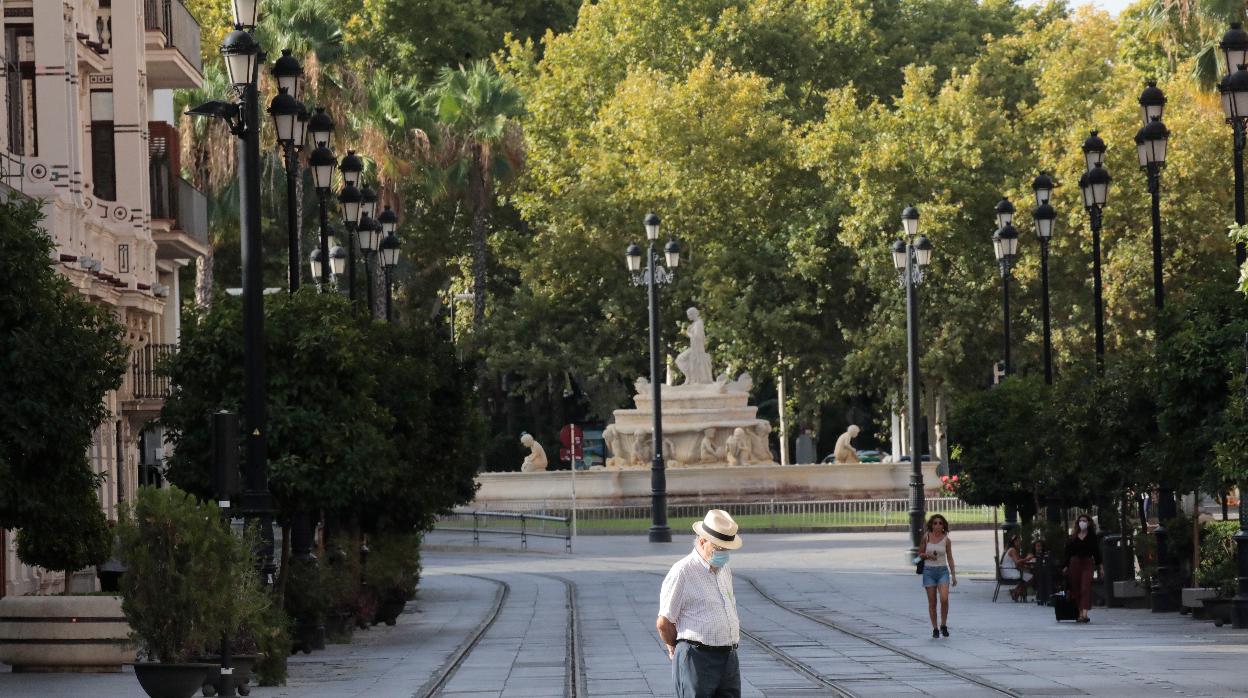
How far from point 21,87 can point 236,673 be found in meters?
15.6

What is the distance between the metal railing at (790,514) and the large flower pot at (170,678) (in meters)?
37.0

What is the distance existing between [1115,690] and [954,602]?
46.2 ft

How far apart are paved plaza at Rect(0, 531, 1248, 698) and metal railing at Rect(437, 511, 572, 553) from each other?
12227 millimetres

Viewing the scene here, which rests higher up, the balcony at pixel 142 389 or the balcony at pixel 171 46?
the balcony at pixel 171 46

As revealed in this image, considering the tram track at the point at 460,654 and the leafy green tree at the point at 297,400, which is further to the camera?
the leafy green tree at the point at 297,400

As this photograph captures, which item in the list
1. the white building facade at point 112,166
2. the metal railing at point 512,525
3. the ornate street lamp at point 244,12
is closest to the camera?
the ornate street lamp at point 244,12

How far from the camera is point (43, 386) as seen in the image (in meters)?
18.9

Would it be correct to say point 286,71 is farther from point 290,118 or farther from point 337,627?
point 337,627

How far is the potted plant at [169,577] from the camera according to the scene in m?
17.3

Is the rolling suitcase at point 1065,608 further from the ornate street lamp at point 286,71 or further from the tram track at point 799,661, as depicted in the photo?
the ornate street lamp at point 286,71

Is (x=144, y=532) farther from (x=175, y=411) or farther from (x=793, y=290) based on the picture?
(x=793, y=290)

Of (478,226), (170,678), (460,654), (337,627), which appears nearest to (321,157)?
(337,627)

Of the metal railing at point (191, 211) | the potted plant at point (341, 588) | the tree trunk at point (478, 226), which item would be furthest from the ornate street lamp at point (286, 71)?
the tree trunk at point (478, 226)

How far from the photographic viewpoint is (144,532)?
17.4 m
